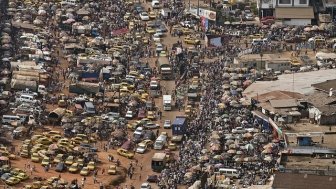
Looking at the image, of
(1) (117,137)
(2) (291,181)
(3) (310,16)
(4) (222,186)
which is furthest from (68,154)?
(3) (310,16)

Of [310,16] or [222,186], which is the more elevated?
[310,16]

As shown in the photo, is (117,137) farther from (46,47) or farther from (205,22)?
(205,22)

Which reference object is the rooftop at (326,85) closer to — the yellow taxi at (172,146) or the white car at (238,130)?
the white car at (238,130)

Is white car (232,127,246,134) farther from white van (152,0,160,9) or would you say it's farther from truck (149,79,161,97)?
white van (152,0,160,9)

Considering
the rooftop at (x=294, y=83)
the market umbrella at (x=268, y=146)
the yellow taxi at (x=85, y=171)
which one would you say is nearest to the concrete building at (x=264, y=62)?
the rooftop at (x=294, y=83)

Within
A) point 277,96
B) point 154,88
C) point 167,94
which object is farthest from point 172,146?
point 154,88

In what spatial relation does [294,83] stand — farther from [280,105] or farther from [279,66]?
[280,105]
